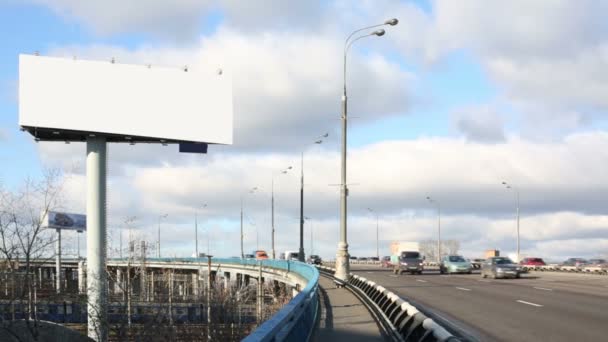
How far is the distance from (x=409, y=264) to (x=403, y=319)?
40.5m

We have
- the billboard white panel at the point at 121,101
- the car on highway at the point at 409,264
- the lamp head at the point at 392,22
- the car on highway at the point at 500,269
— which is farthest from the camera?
the car on highway at the point at 409,264

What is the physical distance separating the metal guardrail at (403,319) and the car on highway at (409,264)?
28.4 m

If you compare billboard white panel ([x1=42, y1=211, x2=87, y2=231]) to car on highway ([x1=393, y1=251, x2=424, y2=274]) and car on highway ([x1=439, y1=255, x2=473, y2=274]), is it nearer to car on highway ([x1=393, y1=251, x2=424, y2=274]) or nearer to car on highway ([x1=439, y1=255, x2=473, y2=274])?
car on highway ([x1=393, y1=251, x2=424, y2=274])

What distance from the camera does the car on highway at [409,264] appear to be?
54.6 m

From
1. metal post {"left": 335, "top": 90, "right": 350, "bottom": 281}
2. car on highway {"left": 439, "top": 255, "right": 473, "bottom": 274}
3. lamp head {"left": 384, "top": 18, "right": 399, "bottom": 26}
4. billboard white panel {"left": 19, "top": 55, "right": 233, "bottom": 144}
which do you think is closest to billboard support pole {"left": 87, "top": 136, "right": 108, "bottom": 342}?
billboard white panel {"left": 19, "top": 55, "right": 233, "bottom": 144}

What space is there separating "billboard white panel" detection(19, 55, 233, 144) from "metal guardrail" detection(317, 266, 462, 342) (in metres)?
27.8

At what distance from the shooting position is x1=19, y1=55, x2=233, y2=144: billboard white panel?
4791cm

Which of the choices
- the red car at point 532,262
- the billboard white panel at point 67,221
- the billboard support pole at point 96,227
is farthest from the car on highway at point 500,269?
the billboard white panel at point 67,221

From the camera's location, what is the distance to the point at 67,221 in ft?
405

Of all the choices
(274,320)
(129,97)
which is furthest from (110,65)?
(274,320)

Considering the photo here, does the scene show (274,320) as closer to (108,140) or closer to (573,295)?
(573,295)

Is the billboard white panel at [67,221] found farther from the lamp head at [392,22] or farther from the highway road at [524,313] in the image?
the highway road at [524,313]

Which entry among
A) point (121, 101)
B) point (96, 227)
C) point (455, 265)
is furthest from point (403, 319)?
point (455, 265)

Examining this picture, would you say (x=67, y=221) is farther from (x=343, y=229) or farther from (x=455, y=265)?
(x=343, y=229)
